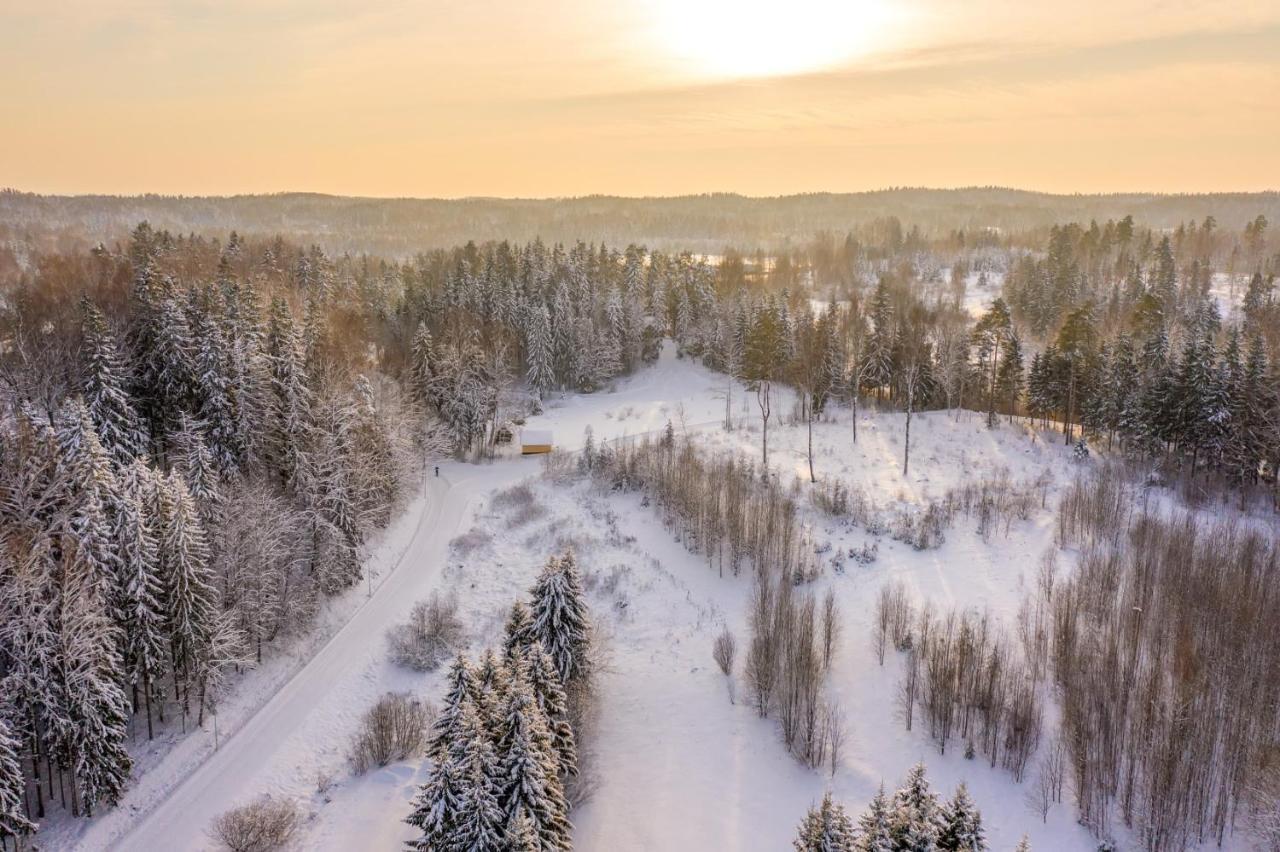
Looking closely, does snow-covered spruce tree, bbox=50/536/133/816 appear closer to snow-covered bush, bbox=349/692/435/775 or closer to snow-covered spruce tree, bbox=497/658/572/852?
snow-covered bush, bbox=349/692/435/775

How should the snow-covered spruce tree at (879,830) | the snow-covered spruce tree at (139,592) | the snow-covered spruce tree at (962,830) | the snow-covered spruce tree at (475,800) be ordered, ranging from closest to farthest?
the snow-covered spruce tree at (962,830) → the snow-covered spruce tree at (879,830) → the snow-covered spruce tree at (475,800) → the snow-covered spruce tree at (139,592)

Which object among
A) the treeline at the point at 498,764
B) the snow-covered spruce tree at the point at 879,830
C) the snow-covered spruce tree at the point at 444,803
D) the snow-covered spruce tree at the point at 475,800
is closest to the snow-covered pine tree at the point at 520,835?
the treeline at the point at 498,764

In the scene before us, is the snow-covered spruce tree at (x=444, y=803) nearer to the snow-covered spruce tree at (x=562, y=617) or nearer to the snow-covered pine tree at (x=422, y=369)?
the snow-covered spruce tree at (x=562, y=617)

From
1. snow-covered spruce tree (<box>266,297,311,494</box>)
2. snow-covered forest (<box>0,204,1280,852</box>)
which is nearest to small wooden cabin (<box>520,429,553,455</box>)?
snow-covered forest (<box>0,204,1280,852</box>)

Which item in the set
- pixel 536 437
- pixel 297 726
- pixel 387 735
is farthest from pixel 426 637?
pixel 536 437

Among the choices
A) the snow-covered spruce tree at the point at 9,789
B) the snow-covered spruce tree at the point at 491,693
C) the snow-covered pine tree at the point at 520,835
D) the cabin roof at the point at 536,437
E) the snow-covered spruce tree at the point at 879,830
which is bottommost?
the snow-covered spruce tree at the point at 9,789

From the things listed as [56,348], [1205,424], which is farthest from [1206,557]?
[56,348]

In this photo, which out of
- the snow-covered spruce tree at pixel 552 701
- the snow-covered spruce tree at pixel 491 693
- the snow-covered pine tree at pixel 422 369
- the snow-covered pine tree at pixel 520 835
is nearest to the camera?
the snow-covered pine tree at pixel 520 835
